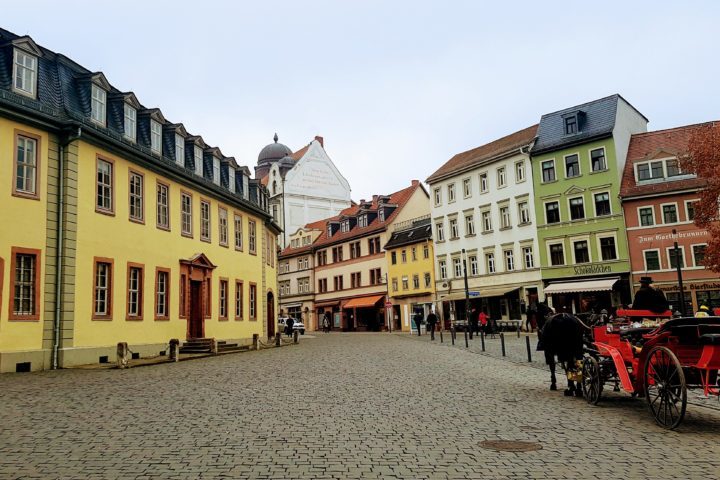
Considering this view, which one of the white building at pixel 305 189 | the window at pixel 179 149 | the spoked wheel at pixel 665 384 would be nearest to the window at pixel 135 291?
the window at pixel 179 149

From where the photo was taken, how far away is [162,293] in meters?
25.2

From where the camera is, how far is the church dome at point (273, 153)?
296 ft

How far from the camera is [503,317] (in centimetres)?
4703

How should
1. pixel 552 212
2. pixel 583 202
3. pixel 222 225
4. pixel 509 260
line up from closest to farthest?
pixel 222 225, pixel 583 202, pixel 552 212, pixel 509 260

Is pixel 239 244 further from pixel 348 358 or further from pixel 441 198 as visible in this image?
pixel 441 198

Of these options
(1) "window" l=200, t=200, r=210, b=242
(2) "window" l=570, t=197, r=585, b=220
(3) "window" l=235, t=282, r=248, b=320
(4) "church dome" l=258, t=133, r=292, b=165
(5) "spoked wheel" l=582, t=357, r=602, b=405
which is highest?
(4) "church dome" l=258, t=133, r=292, b=165

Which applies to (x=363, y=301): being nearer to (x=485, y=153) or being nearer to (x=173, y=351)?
(x=485, y=153)

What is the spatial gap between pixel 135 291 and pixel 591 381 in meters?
17.9

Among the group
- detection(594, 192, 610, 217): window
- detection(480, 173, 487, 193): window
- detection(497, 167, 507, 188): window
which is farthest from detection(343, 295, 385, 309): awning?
detection(594, 192, 610, 217): window

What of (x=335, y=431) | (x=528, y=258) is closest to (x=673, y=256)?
(x=528, y=258)

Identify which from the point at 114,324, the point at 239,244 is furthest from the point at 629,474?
the point at 239,244

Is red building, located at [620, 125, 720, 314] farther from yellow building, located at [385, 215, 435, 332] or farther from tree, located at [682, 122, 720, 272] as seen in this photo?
yellow building, located at [385, 215, 435, 332]

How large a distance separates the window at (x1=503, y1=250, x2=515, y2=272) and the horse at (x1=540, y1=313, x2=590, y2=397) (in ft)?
119

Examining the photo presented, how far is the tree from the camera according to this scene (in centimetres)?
2839
